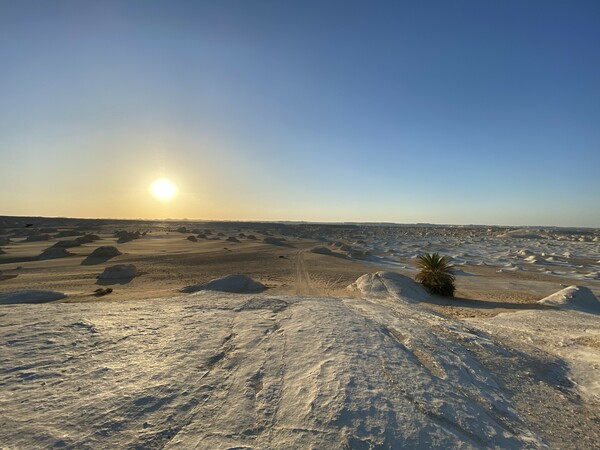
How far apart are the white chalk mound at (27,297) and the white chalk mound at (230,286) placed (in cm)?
476

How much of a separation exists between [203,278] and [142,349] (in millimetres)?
13238

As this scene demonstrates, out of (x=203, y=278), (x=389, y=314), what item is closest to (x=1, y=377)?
(x=389, y=314)

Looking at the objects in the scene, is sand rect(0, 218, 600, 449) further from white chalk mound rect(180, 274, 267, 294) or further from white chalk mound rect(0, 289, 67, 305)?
white chalk mound rect(0, 289, 67, 305)

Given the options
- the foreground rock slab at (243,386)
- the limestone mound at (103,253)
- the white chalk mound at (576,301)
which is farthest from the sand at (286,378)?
the limestone mound at (103,253)

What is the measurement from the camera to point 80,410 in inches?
164

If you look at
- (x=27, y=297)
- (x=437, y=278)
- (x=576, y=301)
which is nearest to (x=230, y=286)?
(x=27, y=297)

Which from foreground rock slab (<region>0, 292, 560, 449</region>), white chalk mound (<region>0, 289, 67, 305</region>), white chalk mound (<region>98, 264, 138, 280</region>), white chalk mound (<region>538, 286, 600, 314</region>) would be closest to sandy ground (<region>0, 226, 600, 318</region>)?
white chalk mound (<region>98, 264, 138, 280</region>)

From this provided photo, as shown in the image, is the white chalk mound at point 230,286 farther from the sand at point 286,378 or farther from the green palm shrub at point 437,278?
the green palm shrub at point 437,278

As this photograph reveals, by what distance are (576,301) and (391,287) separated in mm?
8408

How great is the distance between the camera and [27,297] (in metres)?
12.0

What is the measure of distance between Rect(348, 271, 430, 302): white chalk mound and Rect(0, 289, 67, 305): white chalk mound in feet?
43.3

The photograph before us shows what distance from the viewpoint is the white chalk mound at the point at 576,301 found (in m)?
14.9

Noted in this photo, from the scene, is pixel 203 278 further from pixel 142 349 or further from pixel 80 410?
pixel 80 410

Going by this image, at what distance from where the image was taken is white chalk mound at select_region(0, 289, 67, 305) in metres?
11.5
